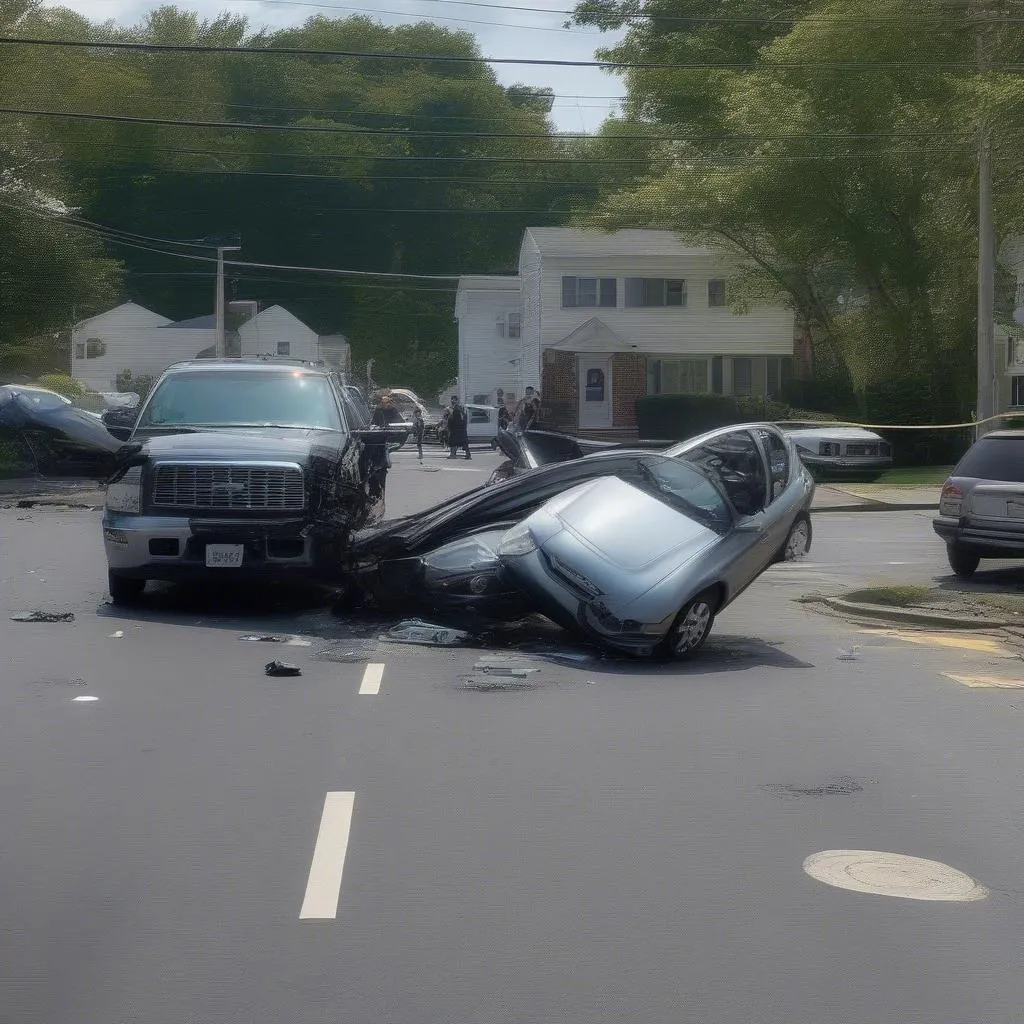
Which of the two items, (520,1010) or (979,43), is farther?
(979,43)

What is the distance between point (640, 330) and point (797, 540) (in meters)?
48.6

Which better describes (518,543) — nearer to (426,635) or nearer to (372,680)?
(426,635)

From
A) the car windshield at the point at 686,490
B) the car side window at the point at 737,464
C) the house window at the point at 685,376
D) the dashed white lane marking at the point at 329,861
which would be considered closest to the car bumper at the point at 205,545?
the car windshield at the point at 686,490

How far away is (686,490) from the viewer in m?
12.9

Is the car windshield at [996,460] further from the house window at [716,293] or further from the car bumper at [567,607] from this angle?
the house window at [716,293]

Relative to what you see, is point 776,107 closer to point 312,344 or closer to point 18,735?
point 18,735

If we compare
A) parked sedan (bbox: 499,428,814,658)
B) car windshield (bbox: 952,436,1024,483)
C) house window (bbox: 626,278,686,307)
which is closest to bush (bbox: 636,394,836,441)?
house window (bbox: 626,278,686,307)

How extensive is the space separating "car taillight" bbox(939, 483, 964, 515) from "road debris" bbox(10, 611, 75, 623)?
28.3ft

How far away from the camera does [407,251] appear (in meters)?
97.5

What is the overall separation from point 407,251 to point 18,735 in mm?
90109

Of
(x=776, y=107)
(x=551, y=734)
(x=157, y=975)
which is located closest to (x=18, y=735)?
(x=551, y=734)

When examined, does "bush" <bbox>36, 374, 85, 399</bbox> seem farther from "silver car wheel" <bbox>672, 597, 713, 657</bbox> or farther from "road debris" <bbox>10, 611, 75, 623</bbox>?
→ "silver car wheel" <bbox>672, 597, 713, 657</bbox>

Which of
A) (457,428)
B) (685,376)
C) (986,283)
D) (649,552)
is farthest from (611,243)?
(649,552)

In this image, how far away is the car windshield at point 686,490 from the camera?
12562 mm
